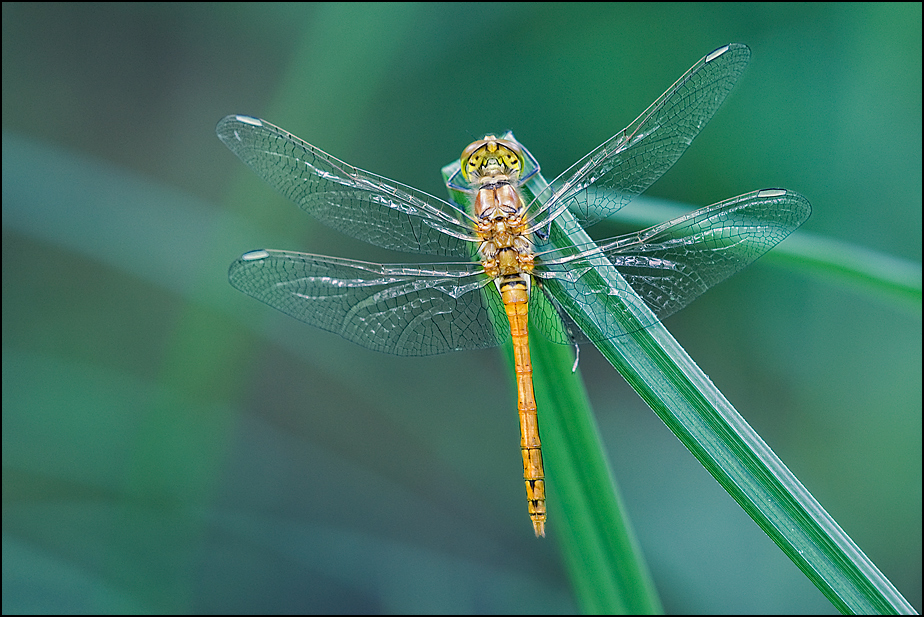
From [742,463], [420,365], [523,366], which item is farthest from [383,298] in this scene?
[420,365]

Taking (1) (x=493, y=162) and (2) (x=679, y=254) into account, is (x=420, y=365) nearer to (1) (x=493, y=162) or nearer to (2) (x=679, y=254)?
(1) (x=493, y=162)

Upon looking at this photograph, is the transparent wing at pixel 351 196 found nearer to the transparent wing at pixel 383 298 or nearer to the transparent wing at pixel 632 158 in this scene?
the transparent wing at pixel 383 298

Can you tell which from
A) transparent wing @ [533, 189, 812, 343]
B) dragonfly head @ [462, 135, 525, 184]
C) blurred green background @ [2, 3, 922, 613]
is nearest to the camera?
transparent wing @ [533, 189, 812, 343]

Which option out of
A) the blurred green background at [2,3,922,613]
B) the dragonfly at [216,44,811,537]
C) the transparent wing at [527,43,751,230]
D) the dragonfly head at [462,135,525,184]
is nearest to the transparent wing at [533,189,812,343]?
the dragonfly at [216,44,811,537]

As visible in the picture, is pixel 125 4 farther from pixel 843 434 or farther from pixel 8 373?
pixel 843 434

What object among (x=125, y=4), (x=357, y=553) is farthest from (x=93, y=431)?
(x=125, y=4)

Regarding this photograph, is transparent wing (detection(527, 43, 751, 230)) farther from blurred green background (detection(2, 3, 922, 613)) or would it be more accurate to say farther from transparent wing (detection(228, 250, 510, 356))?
blurred green background (detection(2, 3, 922, 613))

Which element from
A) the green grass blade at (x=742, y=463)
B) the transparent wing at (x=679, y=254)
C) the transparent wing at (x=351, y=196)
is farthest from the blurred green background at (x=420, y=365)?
the green grass blade at (x=742, y=463)
